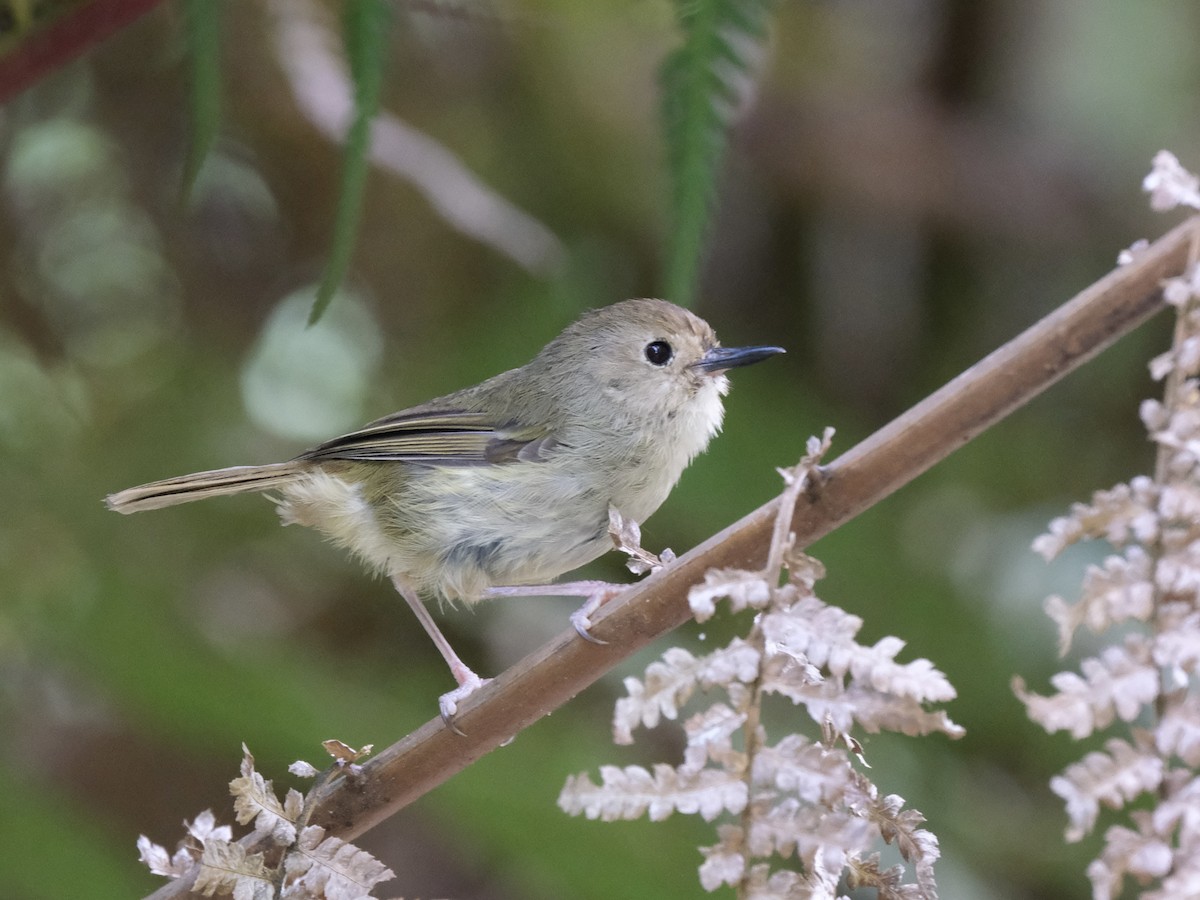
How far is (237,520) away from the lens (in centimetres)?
394

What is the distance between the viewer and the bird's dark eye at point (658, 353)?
114 inches

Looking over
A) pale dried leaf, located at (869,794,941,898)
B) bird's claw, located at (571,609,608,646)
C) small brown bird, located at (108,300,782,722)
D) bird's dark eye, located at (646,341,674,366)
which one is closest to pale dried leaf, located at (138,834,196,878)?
bird's claw, located at (571,609,608,646)

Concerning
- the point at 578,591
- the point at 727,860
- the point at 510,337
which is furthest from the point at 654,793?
the point at 510,337

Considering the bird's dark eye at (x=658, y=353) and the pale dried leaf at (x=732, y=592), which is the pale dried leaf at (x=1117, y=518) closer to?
the pale dried leaf at (x=732, y=592)

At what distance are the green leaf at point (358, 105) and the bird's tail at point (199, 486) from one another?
707mm

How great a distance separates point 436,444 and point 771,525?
169 cm

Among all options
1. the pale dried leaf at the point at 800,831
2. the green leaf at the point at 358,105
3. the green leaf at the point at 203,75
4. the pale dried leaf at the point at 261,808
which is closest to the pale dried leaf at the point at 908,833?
the pale dried leaf at the point at 800,831

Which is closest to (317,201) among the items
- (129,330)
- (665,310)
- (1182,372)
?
(129,330)

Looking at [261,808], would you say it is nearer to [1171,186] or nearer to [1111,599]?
[1111,599]

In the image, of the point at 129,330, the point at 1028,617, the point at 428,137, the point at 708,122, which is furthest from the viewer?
the point at 428,137

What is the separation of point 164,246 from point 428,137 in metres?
0.94

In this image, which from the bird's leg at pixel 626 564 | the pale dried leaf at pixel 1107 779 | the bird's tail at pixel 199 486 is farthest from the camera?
the bird's tail at pixel 199 486

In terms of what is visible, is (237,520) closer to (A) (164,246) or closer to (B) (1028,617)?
(A) (164,246)

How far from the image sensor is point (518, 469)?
2.79 m
